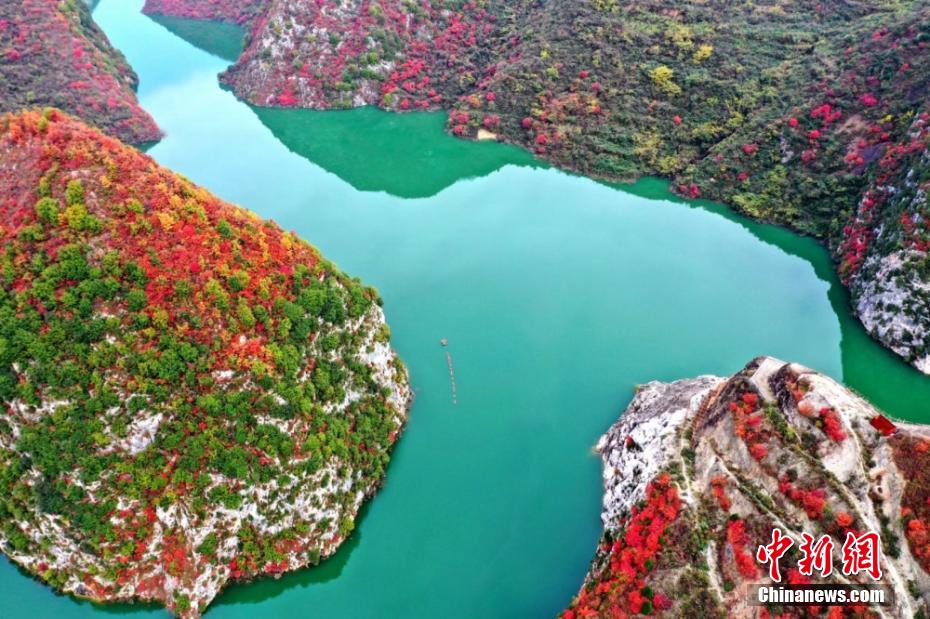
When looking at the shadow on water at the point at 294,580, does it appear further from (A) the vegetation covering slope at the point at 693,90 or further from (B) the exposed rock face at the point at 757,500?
(A) the vegetation covering slope at the point at 693,90

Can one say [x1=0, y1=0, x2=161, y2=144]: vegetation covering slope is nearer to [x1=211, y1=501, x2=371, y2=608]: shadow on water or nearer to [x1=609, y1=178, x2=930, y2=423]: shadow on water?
[x1=211, y1=501, x2=371, y2=608]: shadow on water

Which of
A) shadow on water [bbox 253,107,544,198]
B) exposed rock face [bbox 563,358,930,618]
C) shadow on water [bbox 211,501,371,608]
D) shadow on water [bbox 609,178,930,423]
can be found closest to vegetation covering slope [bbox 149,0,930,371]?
shadow on water [bbox 609,178,930,423]

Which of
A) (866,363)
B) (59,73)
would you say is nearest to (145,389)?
(866,363)

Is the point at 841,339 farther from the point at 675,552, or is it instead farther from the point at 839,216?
the point at 675,552

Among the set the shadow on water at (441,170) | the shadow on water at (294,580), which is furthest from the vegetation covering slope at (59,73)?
the shadow on water at (294,580)

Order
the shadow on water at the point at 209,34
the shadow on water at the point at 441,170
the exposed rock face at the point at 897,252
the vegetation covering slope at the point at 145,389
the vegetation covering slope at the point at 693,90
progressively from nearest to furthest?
the vegetation covering slope at the point at 145,389 → the shadow on water at the point at 441,170 → the exposed rock face at the point at 897,252 → the vegetation covering slope at the point at 693,90 → the shadow on water at the point at 209,34

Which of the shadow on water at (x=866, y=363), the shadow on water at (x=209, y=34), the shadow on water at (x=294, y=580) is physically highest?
the shadow on water at (x=209, y=34)

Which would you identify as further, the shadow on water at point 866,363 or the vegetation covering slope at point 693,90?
the vegetation covering slope at point 693,90
